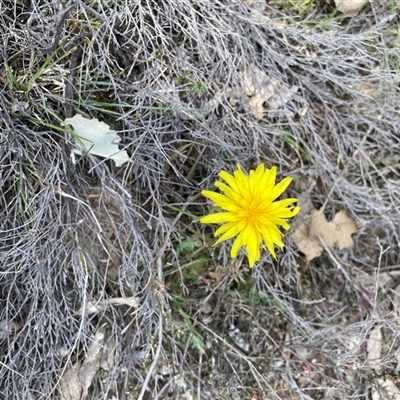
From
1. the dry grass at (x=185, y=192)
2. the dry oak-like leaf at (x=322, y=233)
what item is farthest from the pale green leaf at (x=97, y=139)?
the dry oak-like leaf at (x=322, y=233)

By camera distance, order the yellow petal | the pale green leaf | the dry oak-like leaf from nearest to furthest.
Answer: the yellow petal, the pale green leaf, the dry oak-like leaf

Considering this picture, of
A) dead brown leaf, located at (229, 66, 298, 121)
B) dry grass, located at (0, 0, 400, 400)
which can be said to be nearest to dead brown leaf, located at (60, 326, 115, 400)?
dry grass, located at (0, 0, 400, 400)

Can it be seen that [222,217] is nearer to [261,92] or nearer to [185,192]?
[185,192]

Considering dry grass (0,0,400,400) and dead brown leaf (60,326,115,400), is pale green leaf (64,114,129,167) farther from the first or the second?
dead brown leaf (60,326,115,400)

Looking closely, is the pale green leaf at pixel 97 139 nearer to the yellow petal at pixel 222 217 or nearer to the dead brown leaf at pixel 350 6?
the yellow petal at pixel 222 217

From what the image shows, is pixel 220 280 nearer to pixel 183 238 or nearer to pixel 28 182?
pixel 183 238

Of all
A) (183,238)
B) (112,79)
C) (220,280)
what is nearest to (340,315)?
(220,280)
